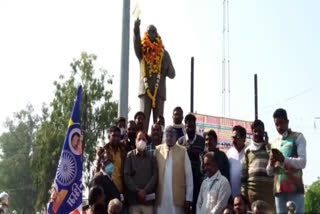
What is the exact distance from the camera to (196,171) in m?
7.83

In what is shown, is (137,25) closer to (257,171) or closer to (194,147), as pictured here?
(194,147)

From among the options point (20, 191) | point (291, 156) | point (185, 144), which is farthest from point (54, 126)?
point (20, 191)

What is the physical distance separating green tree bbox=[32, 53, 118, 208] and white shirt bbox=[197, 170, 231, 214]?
22.2 metres

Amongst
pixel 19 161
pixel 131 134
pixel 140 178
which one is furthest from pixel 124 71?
pixel 19 161

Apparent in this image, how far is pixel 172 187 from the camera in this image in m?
Answer: 7.52

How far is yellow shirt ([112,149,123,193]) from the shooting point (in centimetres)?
772

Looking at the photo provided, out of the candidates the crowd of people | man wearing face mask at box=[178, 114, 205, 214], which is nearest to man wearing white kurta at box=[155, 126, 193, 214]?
the crowd of people

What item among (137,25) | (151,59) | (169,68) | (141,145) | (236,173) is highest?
(137,25)

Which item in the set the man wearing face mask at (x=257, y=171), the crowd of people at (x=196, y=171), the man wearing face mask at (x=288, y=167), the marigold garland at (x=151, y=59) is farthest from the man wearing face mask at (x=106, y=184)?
the marigold garland at (x=151, y=59)

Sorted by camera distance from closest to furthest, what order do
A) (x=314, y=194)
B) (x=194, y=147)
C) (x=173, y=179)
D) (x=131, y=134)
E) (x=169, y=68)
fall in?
(x=173, y=179) < (x=194, y=147) < (x=131, y=134) < (x=169, y=68) < (x=314, y=194)

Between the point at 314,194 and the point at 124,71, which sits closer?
the point at 124,71

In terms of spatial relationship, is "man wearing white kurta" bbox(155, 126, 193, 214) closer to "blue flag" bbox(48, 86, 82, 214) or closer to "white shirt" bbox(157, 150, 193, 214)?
"white shirt" bbox(157, 150, 193, 214)

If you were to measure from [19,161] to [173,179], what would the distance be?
5261 centimetres

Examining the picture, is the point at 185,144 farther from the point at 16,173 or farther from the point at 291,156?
the point at 16,173
